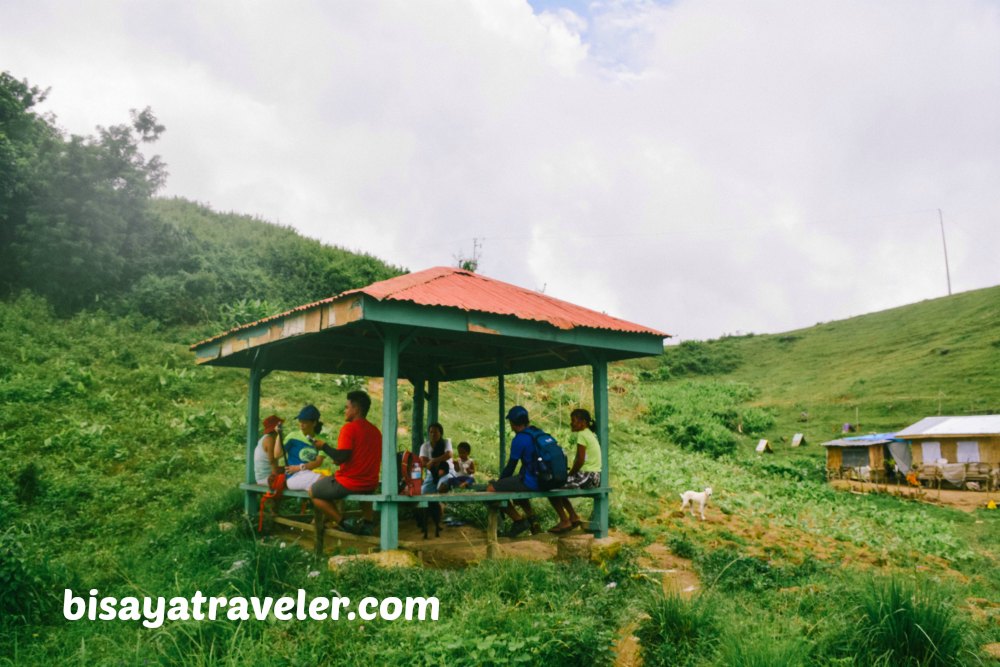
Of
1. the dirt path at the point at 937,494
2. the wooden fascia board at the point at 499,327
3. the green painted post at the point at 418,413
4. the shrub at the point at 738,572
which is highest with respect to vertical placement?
the wooden fascia board at the point at 499,327

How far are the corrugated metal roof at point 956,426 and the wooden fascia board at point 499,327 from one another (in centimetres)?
2065

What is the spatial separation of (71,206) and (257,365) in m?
13.3

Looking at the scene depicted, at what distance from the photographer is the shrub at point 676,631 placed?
15.5 ft

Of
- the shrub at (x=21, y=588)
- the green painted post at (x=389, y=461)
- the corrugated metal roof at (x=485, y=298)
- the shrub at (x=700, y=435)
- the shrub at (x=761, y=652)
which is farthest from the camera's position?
the shrub at (x=700, y=435)

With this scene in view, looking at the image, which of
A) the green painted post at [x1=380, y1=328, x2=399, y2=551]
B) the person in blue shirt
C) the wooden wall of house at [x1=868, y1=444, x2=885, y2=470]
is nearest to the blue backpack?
the person in blue shirt

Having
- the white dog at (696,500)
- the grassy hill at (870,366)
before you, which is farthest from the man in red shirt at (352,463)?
the grassy hill at (870,366)

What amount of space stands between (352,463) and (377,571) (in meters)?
1.63

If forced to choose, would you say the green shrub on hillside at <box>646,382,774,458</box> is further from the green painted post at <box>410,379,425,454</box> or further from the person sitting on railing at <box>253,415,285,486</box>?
the person sitting on railing at <box>253,415,285,486</box>

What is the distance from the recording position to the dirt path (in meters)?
19.0

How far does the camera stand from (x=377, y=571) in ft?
19.8

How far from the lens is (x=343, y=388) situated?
18.2 metres

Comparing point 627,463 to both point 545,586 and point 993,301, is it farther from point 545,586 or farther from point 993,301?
point 993,301

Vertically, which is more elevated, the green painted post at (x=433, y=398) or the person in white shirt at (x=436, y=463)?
the green painted post at (x=433, y=398)

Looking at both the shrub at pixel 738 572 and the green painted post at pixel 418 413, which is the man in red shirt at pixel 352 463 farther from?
the shrub at pixel 738 572
